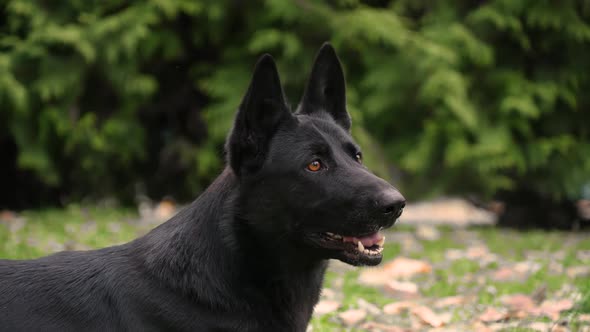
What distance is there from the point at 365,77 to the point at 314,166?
4819mm

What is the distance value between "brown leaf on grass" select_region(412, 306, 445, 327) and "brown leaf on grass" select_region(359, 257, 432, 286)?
46.9 inches

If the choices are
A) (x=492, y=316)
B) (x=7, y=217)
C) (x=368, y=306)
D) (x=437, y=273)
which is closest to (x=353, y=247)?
(x=492, y=316)

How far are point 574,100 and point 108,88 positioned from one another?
5732 mm

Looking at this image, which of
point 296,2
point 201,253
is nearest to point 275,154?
point 201,253

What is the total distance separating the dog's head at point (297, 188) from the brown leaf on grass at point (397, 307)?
5.12 feet

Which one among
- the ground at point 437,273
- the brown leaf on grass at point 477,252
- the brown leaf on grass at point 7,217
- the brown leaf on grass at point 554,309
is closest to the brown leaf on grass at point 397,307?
the ground at point 437,273

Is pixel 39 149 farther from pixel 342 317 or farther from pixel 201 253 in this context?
pixel 201 253

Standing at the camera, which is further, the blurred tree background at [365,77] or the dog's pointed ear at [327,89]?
the blurred tree background at [365,77]

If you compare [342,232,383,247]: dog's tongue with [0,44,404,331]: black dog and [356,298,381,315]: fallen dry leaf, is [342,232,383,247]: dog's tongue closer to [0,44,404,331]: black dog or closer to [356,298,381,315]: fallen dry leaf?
[0,44,404,331]: black dog

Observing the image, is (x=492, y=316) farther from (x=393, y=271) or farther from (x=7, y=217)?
(x=7, y=217)

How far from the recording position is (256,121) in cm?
288

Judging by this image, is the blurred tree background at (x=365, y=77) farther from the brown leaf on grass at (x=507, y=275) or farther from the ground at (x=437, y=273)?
the brown leaf on grass at (x=507, y=275)

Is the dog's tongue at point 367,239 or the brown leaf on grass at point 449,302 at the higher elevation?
the dog's tongue at point 367,239

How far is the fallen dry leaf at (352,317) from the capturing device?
4.02 m
